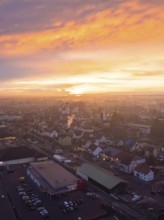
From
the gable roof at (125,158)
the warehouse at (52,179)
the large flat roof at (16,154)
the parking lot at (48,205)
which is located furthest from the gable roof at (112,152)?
the parking lot at (48,205)

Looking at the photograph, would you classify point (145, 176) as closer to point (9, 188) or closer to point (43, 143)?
point (9, 188)

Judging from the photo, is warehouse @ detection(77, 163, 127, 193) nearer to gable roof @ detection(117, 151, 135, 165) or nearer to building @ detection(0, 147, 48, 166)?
gable roof @ detection(117, 151, 135, 165)

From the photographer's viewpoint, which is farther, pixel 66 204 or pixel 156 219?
pixel 66 204

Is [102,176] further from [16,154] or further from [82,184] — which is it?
[16,154]

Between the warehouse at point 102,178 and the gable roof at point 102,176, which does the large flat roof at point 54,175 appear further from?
the gable roof at point 102,176

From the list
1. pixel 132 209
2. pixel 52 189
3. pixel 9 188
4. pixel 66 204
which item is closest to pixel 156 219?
pixel 132 209
